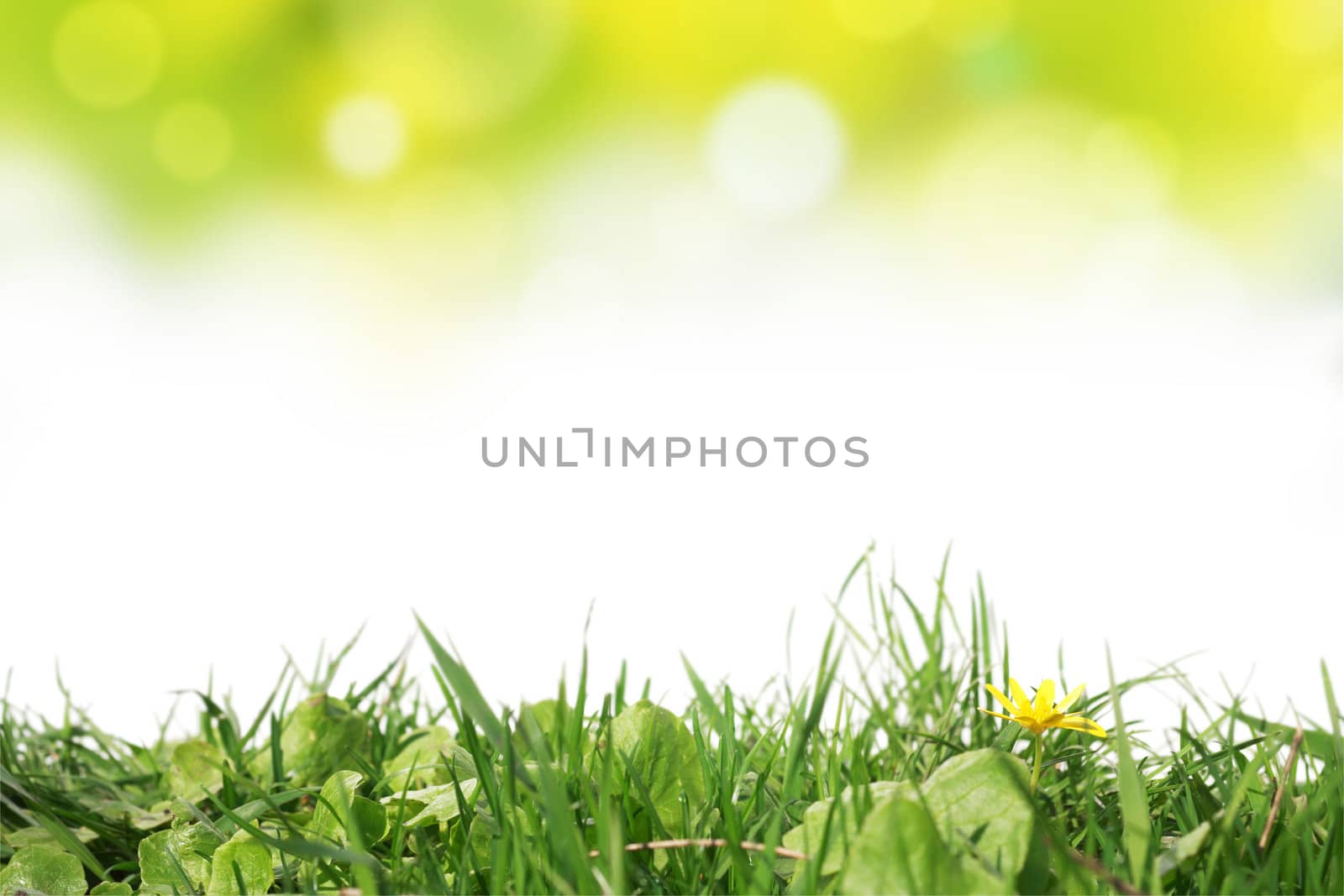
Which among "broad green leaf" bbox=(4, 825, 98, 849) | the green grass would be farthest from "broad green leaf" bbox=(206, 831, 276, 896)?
"broad green leaf" bbox=(4, 825, 98, 849)

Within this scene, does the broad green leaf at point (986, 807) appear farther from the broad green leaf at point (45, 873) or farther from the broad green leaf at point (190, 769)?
the broad green leaf at point (190, 769)

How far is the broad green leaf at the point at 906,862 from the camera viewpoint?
69 centimetres

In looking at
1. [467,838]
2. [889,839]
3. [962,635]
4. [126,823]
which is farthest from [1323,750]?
[126,823]

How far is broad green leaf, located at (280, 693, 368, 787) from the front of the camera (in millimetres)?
1280

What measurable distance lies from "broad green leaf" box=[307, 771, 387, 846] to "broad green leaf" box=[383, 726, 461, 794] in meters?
0.05

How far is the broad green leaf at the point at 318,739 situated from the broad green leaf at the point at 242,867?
348 mm

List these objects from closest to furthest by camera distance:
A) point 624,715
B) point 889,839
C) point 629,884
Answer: point 889,839, point 629,884, point 624,715

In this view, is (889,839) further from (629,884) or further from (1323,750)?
(1323,750)

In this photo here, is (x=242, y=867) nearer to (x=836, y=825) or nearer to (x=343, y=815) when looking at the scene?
(x=343, y=815)

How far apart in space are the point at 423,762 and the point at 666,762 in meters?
0.45

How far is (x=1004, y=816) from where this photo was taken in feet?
2.51

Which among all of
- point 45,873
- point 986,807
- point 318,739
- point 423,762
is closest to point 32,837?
point 45,873

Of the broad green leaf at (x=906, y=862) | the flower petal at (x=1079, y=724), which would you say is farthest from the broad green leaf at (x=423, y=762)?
the flower petal at (x=1079, y=724)

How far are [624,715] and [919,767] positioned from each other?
0.35 m
